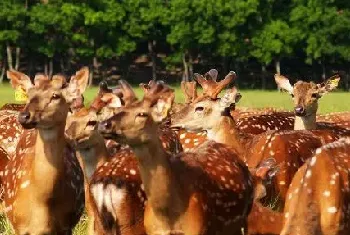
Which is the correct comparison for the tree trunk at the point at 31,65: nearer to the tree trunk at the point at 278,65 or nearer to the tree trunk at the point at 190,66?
the tree trunk at the point at 190,66

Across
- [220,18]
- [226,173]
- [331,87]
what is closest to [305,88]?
[331,87]

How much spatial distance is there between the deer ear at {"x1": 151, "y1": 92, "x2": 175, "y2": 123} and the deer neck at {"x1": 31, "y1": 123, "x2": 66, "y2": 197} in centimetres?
106

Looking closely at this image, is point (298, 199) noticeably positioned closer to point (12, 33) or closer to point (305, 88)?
point (305, 88)

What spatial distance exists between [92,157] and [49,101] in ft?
6.64

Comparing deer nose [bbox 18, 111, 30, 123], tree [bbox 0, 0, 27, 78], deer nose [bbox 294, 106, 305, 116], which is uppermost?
deer nose [bbox 18, 111, 30, 123]

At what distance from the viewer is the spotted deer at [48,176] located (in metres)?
7.57

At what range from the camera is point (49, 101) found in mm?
7523

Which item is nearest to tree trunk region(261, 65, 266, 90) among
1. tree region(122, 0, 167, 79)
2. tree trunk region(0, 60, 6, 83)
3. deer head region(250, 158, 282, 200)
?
tree region(122, 0, 167, 79)

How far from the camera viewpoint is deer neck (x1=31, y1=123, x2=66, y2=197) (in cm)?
772

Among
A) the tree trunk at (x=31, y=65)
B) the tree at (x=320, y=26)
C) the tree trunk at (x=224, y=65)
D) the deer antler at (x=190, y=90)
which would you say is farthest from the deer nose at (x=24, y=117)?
the tree trunk at (x=31, y=65)

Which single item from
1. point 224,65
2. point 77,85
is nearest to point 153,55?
point 224,65

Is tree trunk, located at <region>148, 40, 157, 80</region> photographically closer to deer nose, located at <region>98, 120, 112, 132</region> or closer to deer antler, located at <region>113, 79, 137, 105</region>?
deer antler, located at <region>113, 79, 137, 105</region>

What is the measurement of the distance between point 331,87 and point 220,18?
2158 inches

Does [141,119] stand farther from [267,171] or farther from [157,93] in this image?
[267,171]
